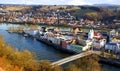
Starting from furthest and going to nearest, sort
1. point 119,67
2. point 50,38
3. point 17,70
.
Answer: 1. point 50,38
2. point 119,67
3. point 17,70

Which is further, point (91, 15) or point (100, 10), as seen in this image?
point (100, 10)

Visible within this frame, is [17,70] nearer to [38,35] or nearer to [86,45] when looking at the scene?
[86,45]

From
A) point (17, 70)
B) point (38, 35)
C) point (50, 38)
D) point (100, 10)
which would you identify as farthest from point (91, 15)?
point (17, 70)

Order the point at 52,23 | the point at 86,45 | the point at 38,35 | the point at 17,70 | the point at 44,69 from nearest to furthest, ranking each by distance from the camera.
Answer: the point at 17,70
the point at 44,69
the point at 86,45
the point at 38,35
the point at 52,23

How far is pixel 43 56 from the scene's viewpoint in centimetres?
791

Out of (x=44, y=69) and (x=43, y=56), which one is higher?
(x=44, y=69)

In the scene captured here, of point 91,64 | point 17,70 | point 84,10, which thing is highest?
point 17,70

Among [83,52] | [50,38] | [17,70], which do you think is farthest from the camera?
[50,38]

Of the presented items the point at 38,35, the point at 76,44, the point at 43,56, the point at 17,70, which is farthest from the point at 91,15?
the point at 17,70

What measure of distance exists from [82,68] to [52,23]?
13.9 metres

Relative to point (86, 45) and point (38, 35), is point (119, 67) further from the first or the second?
point (38, 35)

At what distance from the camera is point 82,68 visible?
5.16 meters

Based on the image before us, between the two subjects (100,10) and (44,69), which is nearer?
(44,69)

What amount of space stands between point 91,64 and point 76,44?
4308 millimetres
